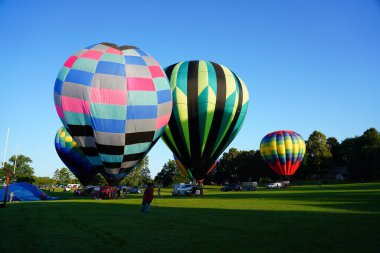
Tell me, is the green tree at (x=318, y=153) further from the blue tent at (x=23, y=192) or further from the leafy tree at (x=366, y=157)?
the blue tent at (x=23, y=192)

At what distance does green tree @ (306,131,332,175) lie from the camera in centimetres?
Result: 8869

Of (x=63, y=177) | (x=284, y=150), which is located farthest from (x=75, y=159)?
(x=63, y=177)

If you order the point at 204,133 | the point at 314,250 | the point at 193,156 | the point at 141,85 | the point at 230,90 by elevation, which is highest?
the point at 230,90

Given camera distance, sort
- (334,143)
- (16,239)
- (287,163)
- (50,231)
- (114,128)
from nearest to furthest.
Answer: (16,239) → (50,231) → (114,128) → (287,163) → (334,143)

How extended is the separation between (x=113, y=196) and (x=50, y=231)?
19123 millimetres

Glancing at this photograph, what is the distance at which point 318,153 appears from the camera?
88.9m

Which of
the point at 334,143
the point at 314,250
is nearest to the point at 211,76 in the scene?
the point at 314,250

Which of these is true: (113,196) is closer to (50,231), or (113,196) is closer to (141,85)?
(141,85)

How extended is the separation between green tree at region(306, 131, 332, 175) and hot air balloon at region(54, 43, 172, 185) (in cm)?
7674

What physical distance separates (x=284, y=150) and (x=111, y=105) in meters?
39.5

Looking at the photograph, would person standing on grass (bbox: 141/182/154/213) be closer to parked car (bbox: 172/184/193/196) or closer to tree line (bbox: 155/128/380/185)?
parked car (bbox: 172/184/193/196)

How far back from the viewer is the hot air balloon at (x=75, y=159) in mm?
43500

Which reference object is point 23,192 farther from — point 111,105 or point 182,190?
point 111,105

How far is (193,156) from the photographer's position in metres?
27.6
